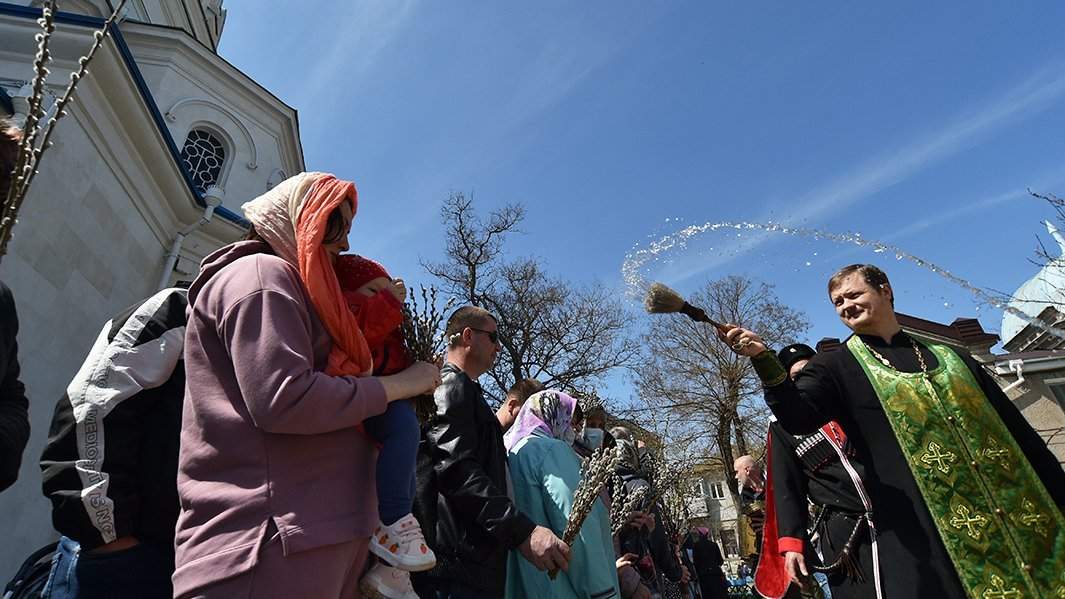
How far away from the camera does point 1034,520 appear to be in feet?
8.14

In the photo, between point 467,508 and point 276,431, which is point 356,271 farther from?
point 467,508

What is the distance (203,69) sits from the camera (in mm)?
12648

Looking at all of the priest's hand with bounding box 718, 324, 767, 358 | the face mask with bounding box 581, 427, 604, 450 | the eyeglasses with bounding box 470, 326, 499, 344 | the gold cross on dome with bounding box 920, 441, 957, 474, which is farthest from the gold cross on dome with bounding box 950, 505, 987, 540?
the face mask with bounding box 581, 427, 604, 450

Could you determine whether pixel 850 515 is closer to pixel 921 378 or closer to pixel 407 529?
pixel 921 378

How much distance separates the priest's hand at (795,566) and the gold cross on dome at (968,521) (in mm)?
783

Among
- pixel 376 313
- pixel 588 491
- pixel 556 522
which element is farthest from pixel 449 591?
pixel 376 313

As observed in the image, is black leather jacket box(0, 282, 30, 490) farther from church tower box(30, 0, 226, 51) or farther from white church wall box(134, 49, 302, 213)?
church tower box(30, 0, 226, 51)

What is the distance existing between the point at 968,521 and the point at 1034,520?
302mm

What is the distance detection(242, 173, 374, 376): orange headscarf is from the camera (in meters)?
1.62

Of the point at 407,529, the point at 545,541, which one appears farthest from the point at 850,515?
the point at 407,529

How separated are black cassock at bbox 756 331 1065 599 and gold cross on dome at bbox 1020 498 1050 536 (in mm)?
210

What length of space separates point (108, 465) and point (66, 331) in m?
6.21

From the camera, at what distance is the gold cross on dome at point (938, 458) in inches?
102

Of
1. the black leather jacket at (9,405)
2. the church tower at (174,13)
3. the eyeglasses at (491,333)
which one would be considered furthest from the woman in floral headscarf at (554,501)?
the church tower at (174,13)
